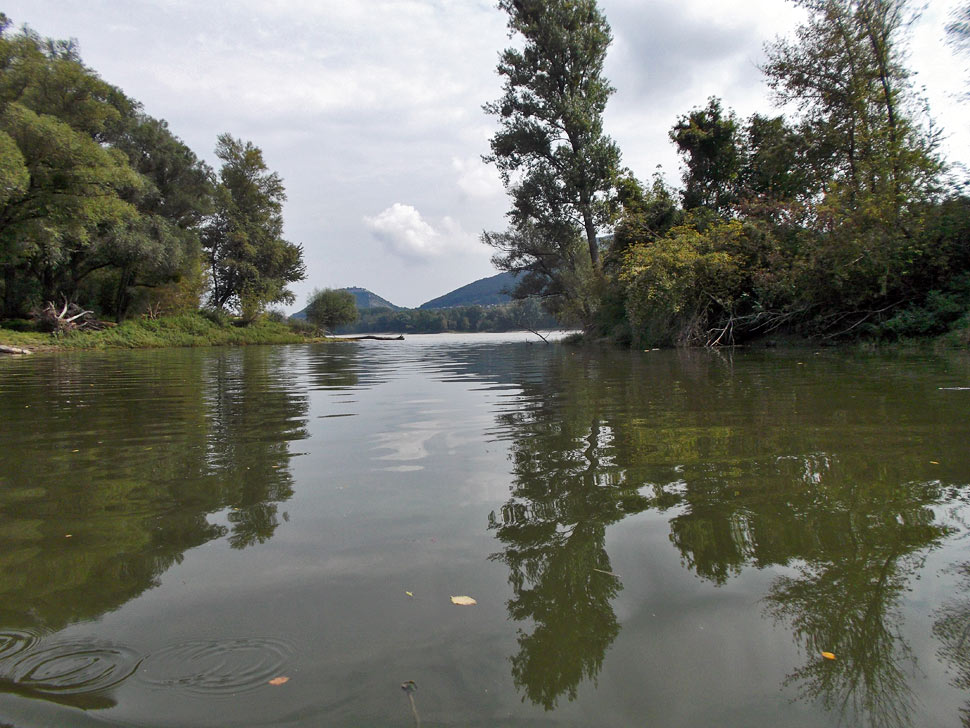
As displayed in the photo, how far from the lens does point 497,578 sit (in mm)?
2086

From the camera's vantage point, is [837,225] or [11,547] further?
[837,225]

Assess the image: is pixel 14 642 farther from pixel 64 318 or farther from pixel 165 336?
pixel 165 336

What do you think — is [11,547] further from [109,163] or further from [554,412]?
[109,163]

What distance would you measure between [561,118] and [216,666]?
28.7m

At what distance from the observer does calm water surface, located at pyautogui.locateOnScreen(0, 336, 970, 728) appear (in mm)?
1408

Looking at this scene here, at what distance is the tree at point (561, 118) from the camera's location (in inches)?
1035

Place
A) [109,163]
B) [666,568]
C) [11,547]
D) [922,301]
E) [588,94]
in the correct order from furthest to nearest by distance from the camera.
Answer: [588,94] → [109,163] → [922,301] → [11,547] → [666,568]

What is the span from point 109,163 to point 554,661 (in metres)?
30.2

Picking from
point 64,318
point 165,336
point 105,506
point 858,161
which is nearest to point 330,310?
point 165,336

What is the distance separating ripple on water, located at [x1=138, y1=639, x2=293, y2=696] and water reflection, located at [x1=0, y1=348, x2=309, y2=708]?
0.31 feet

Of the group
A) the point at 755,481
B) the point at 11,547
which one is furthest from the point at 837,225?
the point at 11,547

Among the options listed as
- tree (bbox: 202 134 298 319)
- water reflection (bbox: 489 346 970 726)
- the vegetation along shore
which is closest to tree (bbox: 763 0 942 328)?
the vegetation along shore

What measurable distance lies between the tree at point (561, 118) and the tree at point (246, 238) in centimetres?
2564

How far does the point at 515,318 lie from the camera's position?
88625 mm
